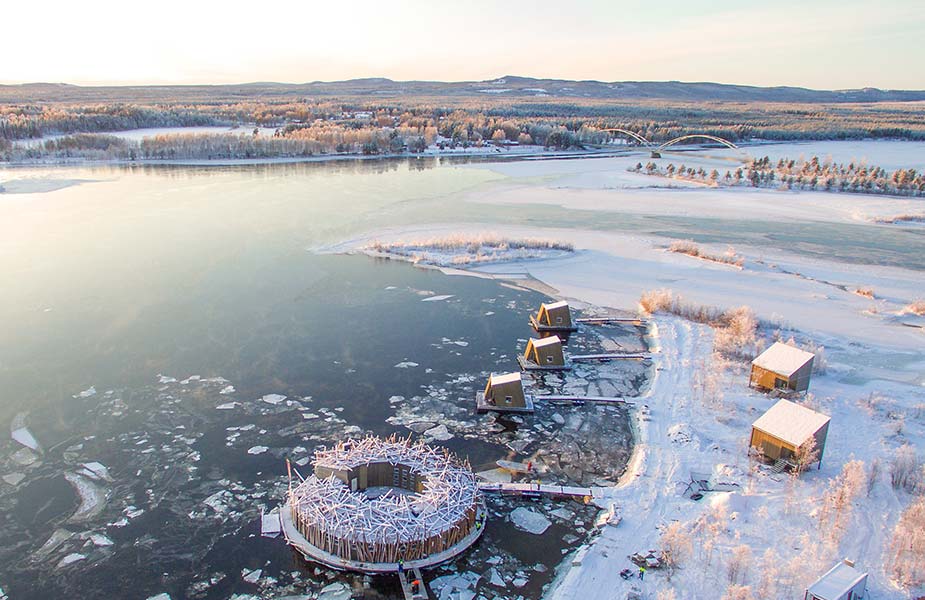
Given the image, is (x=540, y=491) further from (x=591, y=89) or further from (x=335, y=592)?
(x=591, y=89)

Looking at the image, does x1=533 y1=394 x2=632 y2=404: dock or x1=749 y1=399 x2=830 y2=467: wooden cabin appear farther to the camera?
x1=533 y1=394 x2=632 y2=404: dock

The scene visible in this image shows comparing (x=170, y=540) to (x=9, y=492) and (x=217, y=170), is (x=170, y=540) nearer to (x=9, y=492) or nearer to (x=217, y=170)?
(x=9, y=492)

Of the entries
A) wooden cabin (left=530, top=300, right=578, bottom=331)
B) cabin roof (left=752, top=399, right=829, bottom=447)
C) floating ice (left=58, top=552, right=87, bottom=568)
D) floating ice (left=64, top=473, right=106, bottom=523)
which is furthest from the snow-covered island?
floating ice (left=64, top=473, right=106, bottom=523)

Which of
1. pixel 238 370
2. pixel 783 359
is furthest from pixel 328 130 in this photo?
pixel 783 359

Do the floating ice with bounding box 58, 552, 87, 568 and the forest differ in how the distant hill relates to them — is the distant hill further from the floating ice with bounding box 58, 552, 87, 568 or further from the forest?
the floating ice with bounding box 58, 552, 87, 568

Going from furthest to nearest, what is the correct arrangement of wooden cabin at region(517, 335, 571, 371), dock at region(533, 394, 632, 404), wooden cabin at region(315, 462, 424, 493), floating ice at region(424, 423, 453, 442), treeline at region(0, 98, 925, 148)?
treeline at region(0, 98, 925, 148) < wooden cabin at region(517, 335, 571, 371) < dock at region(533, 394, 632, 404) < floating ice at region(424, 423, 453, 442) < wooden cabin at region(315, 462, 424, 493)

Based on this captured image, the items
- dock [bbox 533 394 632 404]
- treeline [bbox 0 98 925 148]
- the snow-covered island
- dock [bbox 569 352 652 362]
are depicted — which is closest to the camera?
the snow-covered island
